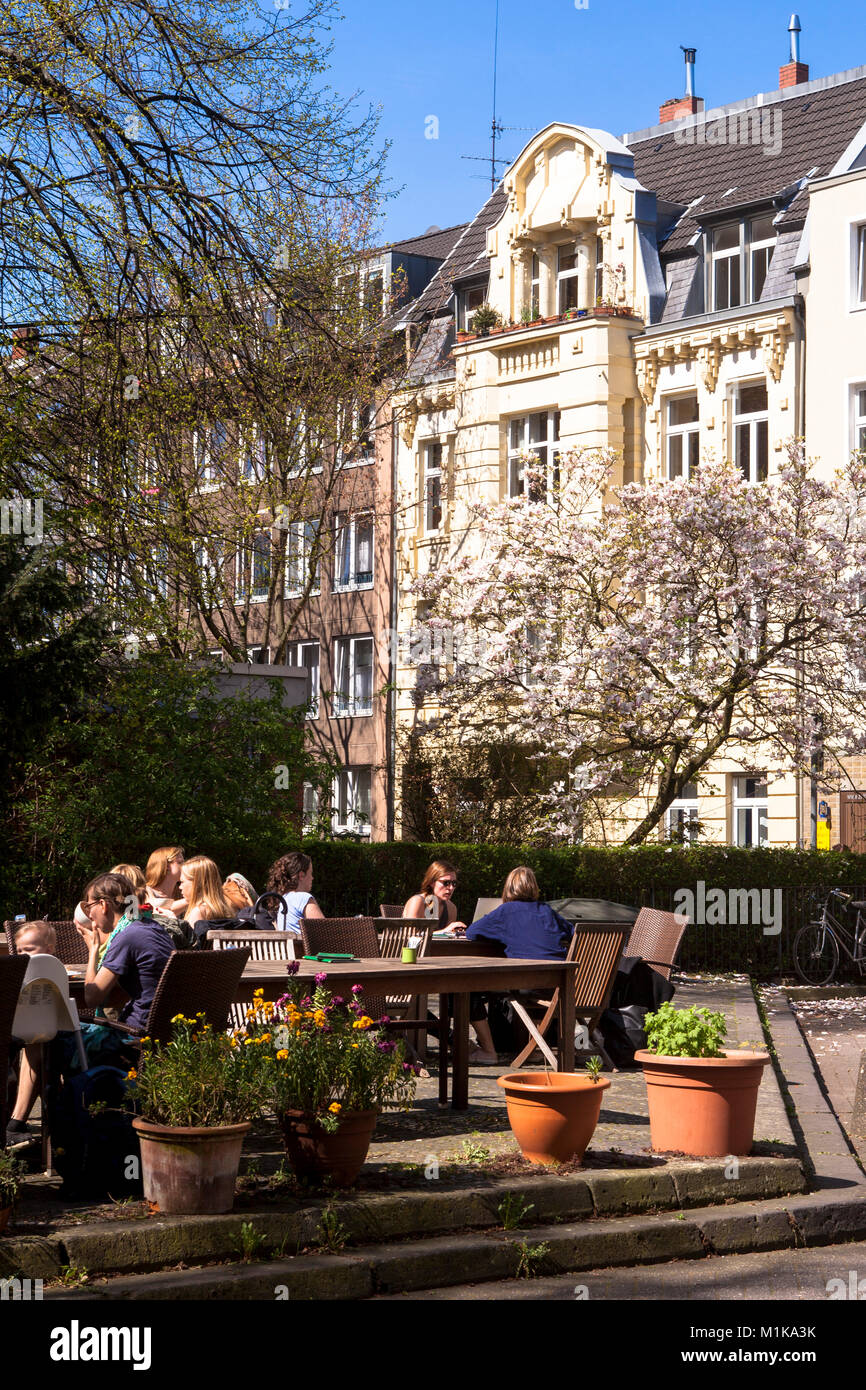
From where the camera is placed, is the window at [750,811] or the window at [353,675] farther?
the window at [353,675]

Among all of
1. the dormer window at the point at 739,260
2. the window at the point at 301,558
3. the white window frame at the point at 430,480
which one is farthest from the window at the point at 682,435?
the window at the point at 301,558

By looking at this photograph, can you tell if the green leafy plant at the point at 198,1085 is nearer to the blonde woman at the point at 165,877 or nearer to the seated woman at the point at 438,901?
the blonde woman at the point at 165,877

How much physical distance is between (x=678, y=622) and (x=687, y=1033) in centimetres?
1606

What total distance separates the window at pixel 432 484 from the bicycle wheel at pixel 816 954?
54.0ft

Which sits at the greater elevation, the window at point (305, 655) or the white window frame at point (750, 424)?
the white window frame at point (750, 424)

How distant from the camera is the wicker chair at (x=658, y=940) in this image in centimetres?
1441

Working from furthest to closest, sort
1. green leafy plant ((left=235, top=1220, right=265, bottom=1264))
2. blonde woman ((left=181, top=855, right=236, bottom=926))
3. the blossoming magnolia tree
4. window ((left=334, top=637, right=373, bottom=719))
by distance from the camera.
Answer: window ((left=334, top=637, right=373, bottom=719)) < the blossoming magnolia tree < blonde woman ((left=181, top=855, right=236, bottom=926)) < green leafy plant ((left=235, top=1220, right=265, bottom=1264))

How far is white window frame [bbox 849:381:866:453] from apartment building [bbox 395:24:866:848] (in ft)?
0.12

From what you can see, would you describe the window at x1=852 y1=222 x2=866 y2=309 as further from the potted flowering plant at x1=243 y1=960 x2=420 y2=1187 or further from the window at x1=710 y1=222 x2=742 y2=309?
the potted flowering plant at x1=243 y1=960 x2=420 y2=1187

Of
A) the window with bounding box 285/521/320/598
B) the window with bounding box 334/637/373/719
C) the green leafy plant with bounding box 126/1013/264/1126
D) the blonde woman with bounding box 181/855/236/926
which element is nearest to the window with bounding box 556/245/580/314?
the window with bounding box 285/521/320/598

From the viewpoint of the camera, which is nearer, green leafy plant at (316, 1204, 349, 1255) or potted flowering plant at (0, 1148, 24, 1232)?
potted flowering plant at (0, 1148, 24, 1232)

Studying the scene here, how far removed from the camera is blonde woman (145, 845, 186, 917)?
12.2m
